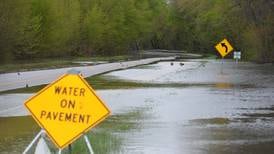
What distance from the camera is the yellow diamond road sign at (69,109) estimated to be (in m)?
8.38

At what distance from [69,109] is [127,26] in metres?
122

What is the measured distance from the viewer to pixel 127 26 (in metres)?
130

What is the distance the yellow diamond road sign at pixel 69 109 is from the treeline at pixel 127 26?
5457 cm

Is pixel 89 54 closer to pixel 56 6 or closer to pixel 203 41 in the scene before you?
pixel 56 6

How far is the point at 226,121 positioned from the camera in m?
16.2

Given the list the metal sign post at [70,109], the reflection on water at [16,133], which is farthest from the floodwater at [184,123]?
the metal sign post at [70,109]

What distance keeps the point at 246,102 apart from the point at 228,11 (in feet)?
226

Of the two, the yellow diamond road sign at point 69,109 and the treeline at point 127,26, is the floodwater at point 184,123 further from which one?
the treeline at point 127,26

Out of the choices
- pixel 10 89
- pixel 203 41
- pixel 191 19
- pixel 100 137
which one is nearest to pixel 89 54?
pixel 203 41

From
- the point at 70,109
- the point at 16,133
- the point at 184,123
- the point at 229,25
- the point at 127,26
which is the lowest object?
the point at 127,26

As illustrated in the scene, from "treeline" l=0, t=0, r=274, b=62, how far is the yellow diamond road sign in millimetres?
54568

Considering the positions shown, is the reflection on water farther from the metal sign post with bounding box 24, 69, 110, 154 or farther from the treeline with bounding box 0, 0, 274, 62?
the treeline with bounding box 0, 0, 274, 62

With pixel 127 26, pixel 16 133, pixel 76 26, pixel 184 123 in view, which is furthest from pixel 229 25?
pixel 16 133

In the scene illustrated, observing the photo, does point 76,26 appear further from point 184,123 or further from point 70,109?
point 70,109
